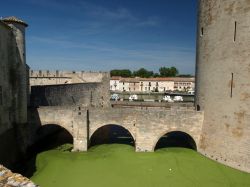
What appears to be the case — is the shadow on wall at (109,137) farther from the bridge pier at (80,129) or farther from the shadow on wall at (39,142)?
the shadow on wall at (39,142)

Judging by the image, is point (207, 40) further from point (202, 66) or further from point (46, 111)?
point (46, 111)

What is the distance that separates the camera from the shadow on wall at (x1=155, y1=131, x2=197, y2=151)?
58.5 feet

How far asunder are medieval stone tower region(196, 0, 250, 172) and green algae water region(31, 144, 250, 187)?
103 centimetres

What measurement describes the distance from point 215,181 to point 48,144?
35.6ft

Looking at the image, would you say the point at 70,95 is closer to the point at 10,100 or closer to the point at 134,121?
the point at 10,100

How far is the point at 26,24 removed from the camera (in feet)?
→ 51.6

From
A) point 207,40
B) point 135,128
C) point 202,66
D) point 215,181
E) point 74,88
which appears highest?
point 207,40

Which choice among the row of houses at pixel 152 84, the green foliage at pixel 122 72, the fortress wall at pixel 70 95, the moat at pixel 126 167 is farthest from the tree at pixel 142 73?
the moat at pixel 126 167

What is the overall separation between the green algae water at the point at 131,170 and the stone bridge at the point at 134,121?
89 cm

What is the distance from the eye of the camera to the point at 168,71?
4065 inches

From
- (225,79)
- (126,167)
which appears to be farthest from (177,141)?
(225,79)

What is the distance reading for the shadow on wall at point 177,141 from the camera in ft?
58.5

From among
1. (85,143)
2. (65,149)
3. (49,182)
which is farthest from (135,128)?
(49,182)

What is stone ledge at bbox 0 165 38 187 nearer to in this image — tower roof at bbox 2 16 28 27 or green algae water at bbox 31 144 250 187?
green algae water at bbox 31 144 250 187
